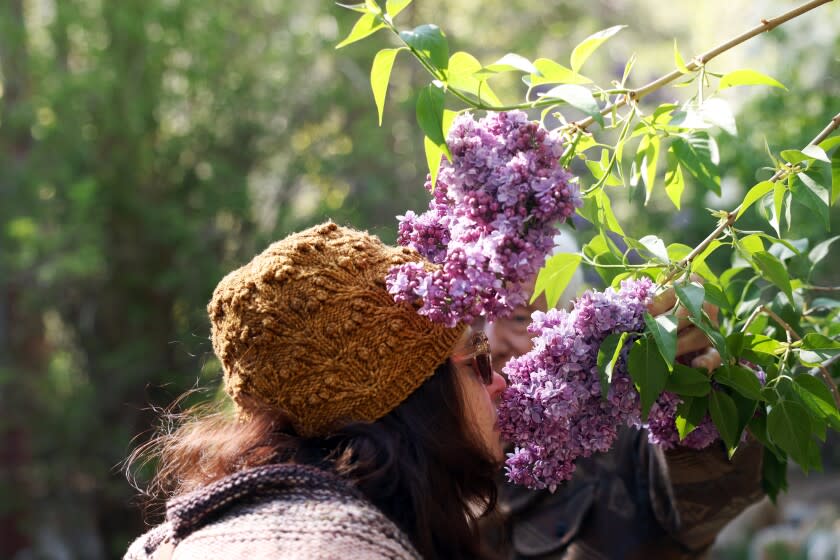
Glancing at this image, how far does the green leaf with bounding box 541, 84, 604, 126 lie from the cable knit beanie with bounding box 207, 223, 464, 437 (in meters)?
0.42

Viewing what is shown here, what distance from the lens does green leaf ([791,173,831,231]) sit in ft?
4.47

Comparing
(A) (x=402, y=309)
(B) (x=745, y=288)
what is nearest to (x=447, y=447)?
(A) (x=402, y=309)

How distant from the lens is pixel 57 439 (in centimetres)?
642

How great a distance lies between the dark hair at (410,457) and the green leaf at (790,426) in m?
0.49

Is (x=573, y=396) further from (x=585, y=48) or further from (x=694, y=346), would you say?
(x=585, y=48)

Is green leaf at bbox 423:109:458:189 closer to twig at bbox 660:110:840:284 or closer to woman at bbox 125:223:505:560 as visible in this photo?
woman at bbox 125:223:505:560

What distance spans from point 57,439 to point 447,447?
5.47m

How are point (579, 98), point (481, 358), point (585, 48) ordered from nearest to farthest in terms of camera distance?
1. point (579, 98)
2. point (585, 48)
3. point (481, 358)

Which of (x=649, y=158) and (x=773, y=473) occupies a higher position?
(x=649, y=158)

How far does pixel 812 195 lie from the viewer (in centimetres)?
139

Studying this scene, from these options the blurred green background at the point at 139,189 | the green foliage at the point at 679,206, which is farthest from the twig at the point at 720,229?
the blurred green background at the point at 139,189

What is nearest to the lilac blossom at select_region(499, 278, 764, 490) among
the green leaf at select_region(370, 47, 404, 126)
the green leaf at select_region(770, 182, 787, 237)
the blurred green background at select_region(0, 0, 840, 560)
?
the green leaf at select_region(770, 182, 787, 237)

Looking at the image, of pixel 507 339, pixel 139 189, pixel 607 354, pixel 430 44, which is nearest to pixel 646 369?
pixel 607 354

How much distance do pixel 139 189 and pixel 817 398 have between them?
5.58 metres
